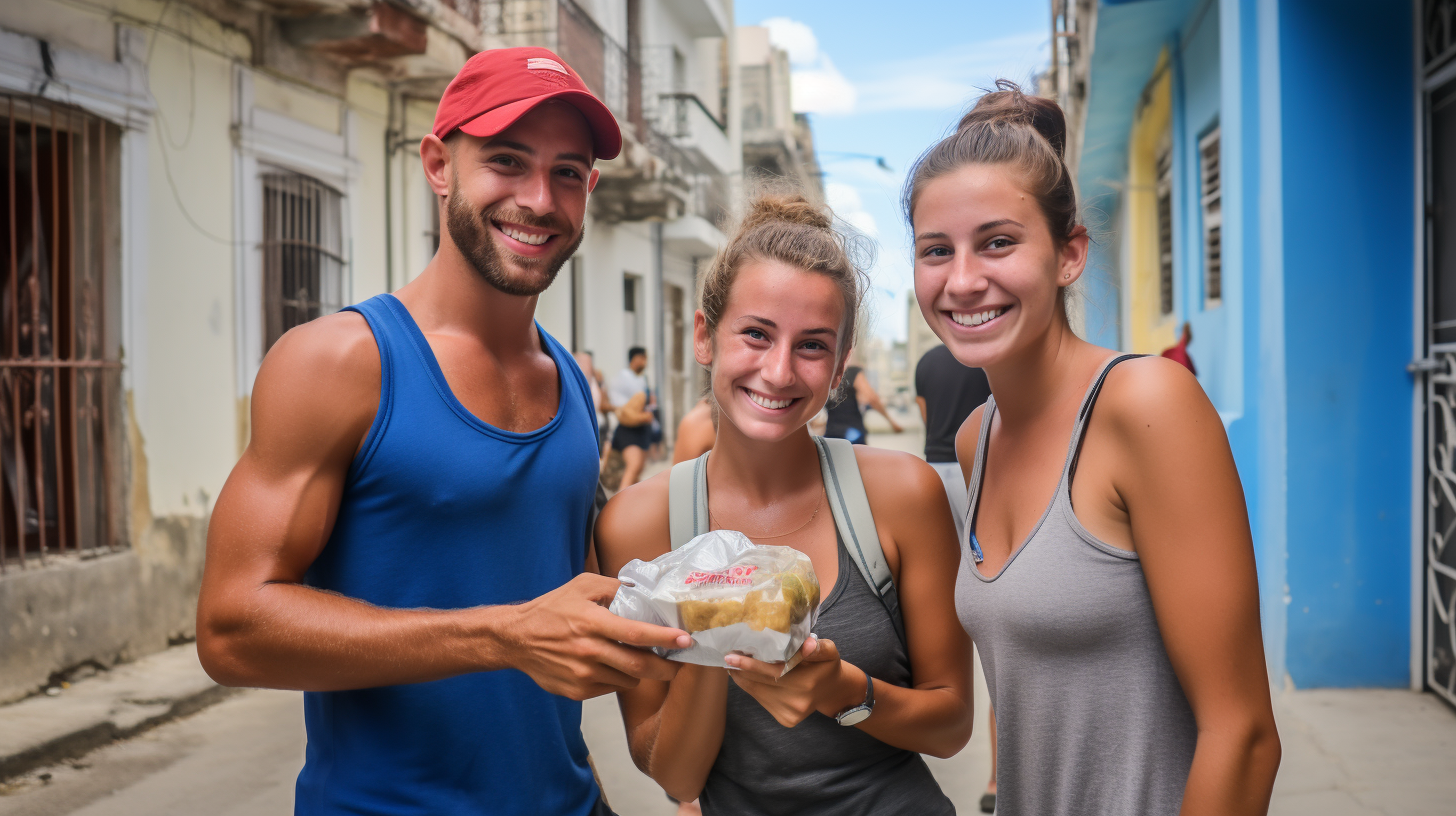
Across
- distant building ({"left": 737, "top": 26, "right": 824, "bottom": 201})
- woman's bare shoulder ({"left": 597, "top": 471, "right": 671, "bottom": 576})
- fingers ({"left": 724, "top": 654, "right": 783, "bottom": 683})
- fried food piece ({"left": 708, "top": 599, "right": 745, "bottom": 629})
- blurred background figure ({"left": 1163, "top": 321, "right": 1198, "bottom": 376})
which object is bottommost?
fingers ({"left": 724, "top": 654, "right": 783, "bottom": 683})

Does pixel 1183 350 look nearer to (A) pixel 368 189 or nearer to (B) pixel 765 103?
(A) pixel 368 189

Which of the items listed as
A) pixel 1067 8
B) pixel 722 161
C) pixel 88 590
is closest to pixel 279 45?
pixel 88 590

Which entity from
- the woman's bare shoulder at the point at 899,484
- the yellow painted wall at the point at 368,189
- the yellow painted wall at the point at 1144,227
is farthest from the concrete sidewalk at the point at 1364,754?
the yellow painted wall at the point at 368,189

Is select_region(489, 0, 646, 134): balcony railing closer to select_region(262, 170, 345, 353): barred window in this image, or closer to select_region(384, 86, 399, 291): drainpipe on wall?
select_region(384, 86, 399, 291): drainpipe on wall

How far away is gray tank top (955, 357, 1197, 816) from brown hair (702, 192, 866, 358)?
54 cm

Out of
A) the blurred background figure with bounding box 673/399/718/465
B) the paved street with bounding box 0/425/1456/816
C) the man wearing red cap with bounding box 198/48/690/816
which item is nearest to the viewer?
the man wearing red cap with bounding box 198/48/690/816

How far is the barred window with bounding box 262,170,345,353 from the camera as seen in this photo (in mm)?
7438

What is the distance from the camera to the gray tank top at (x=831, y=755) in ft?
5.90

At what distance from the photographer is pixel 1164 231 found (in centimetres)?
984

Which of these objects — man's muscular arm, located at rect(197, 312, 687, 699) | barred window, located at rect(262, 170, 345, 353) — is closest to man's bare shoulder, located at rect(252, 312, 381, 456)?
man's muscular arm, located at rect(197, 312, 687, 699)

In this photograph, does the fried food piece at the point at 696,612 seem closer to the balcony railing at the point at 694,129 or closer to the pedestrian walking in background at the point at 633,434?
the pedestrian walking in background at the point at 633,434

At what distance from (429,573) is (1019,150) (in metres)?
1.24

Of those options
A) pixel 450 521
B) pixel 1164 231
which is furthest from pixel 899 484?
pixel 1164 231

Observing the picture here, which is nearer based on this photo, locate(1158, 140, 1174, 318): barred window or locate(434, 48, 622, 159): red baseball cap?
locate(434, 48, 622, 159): red baseball cap
